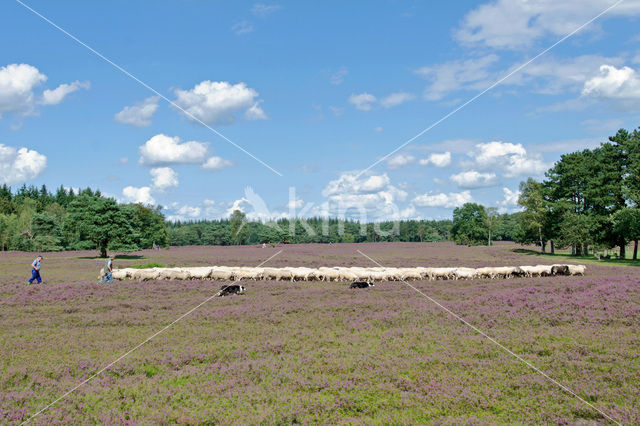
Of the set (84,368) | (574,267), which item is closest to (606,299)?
(574,267)

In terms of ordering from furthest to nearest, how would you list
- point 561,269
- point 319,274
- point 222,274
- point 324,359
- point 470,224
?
point 470,224 < point 561,269 < point 319,274 < point 222,274 < point 324,359

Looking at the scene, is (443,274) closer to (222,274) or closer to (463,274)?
Answer: (463,274)

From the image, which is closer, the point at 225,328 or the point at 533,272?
the point at 225,328

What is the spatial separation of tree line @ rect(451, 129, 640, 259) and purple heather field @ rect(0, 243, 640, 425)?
3645 cm

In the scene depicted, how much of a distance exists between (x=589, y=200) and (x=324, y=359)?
203ft

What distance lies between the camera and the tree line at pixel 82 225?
186ft

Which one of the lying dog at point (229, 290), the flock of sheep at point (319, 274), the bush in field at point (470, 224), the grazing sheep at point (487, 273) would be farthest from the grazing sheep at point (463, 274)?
the bush in field at point (470, 224)

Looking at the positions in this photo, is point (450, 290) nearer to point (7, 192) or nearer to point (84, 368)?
point (84, 368)

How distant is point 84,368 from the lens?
476 inches

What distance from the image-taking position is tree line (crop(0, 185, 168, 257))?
5656cm

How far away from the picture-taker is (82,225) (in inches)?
2202

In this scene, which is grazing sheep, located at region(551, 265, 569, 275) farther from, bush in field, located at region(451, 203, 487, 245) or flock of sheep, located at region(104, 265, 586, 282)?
bush in field, located at region(451, 203, 487, 245)

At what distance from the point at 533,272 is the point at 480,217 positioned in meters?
93.4

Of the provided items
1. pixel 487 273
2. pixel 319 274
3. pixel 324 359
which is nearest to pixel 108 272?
pixel 319 274
